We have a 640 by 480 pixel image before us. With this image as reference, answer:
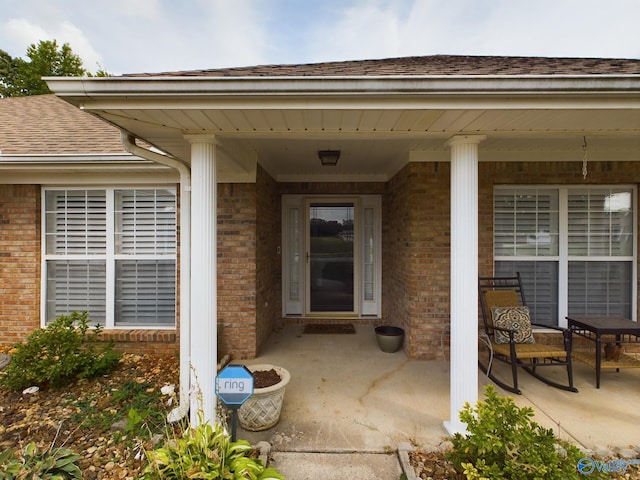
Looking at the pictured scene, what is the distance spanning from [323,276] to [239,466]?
4.28m

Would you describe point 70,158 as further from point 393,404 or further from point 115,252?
point 393,404

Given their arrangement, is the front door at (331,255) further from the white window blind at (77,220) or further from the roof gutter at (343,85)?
A: the roof gutter at (343,85)

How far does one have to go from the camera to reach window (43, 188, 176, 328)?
444 centimetres

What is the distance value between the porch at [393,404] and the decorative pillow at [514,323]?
42 cm

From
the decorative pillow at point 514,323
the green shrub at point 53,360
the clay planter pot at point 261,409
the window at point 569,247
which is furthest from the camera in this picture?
the window at point 569,247

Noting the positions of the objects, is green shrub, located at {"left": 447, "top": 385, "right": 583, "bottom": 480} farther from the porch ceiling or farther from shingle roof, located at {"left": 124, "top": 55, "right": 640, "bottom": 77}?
shingle roof, located at {"left": 124, "top": 55, "right": 640, "bottom": 77}

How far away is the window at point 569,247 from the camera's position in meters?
4.29

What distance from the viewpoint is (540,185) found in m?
4.23

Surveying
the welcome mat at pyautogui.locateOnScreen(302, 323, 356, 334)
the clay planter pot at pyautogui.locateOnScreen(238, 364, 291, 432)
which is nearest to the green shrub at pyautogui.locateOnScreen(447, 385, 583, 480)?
the clay planter pot at pyautogui.locateOnScreen(238, 364, 291, 432)

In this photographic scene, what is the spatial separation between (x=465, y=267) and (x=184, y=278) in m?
2.38

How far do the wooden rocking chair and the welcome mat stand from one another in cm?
222

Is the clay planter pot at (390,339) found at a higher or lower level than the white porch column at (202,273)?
lower

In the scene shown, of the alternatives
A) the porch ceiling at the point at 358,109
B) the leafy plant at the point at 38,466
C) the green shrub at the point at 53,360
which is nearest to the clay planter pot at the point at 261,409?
the leafy plant at the point at 38,466

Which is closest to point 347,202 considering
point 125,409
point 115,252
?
point 115,252
